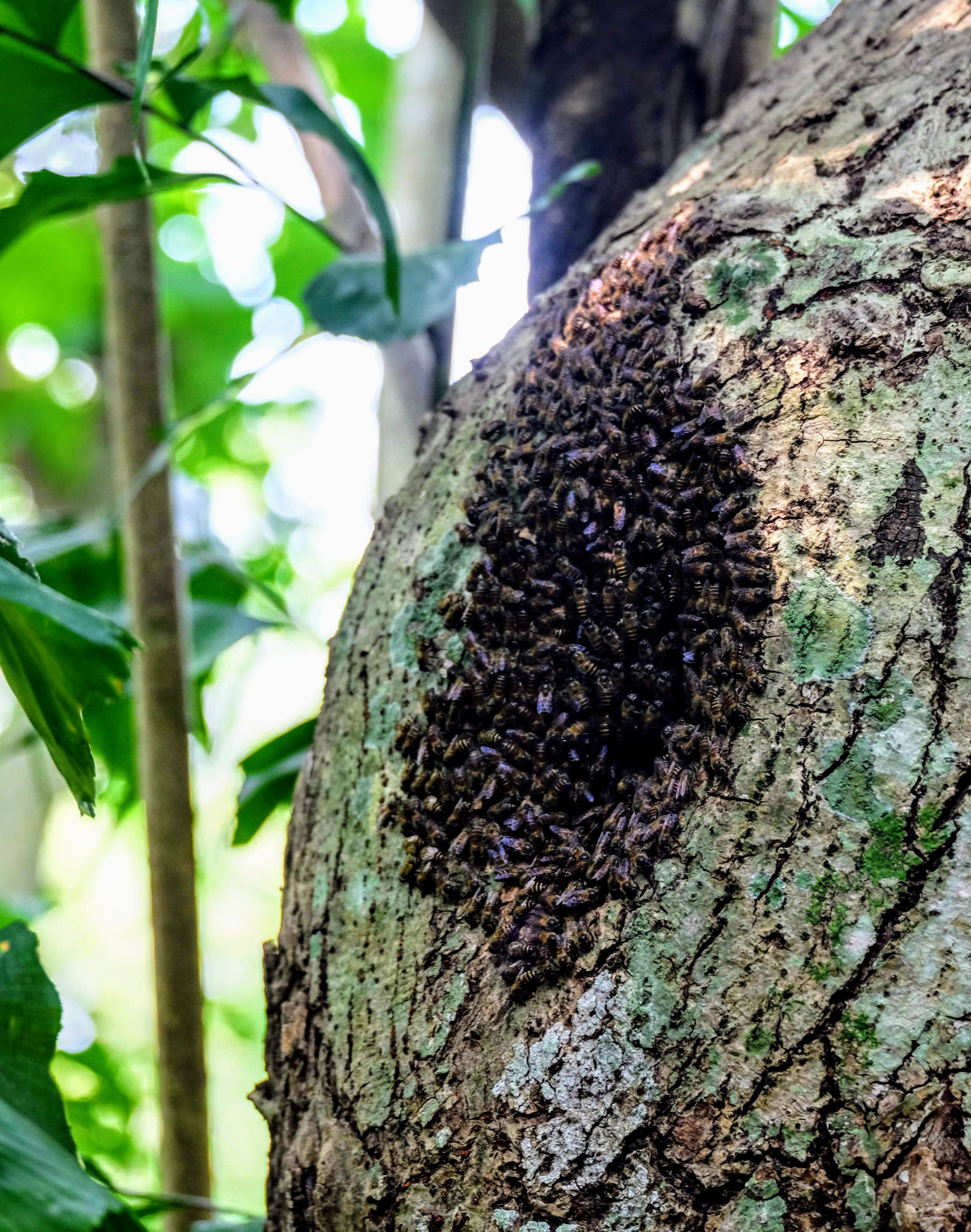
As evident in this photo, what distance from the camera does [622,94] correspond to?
70.0 inches

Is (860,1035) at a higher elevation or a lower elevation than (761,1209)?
higher

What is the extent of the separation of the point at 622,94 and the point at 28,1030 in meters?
1.80

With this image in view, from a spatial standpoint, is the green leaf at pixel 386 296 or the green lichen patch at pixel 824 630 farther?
the green leaf at pixel 386 296

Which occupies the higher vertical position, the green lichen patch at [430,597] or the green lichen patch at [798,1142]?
the green lichen patch at [430,597]

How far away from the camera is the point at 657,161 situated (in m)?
1.76

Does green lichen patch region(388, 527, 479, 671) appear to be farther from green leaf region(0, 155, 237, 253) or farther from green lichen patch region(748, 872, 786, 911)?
green leaf region(0, 155, 237, 253)

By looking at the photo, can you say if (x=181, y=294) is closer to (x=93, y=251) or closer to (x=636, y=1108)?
(x=93, y=251)

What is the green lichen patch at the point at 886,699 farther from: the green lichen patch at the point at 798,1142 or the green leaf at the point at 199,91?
the green leaf at the point at 199,91

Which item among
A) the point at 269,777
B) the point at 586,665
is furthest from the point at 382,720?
the point at 269,777

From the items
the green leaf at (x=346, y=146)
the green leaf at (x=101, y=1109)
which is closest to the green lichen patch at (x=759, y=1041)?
the green leaf at (x=346, y=146)

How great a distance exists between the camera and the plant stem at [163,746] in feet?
5.00

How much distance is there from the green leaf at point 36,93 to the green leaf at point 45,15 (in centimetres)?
3

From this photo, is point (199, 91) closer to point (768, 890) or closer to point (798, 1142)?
point (768, 890)

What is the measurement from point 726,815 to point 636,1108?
10.2 inches
